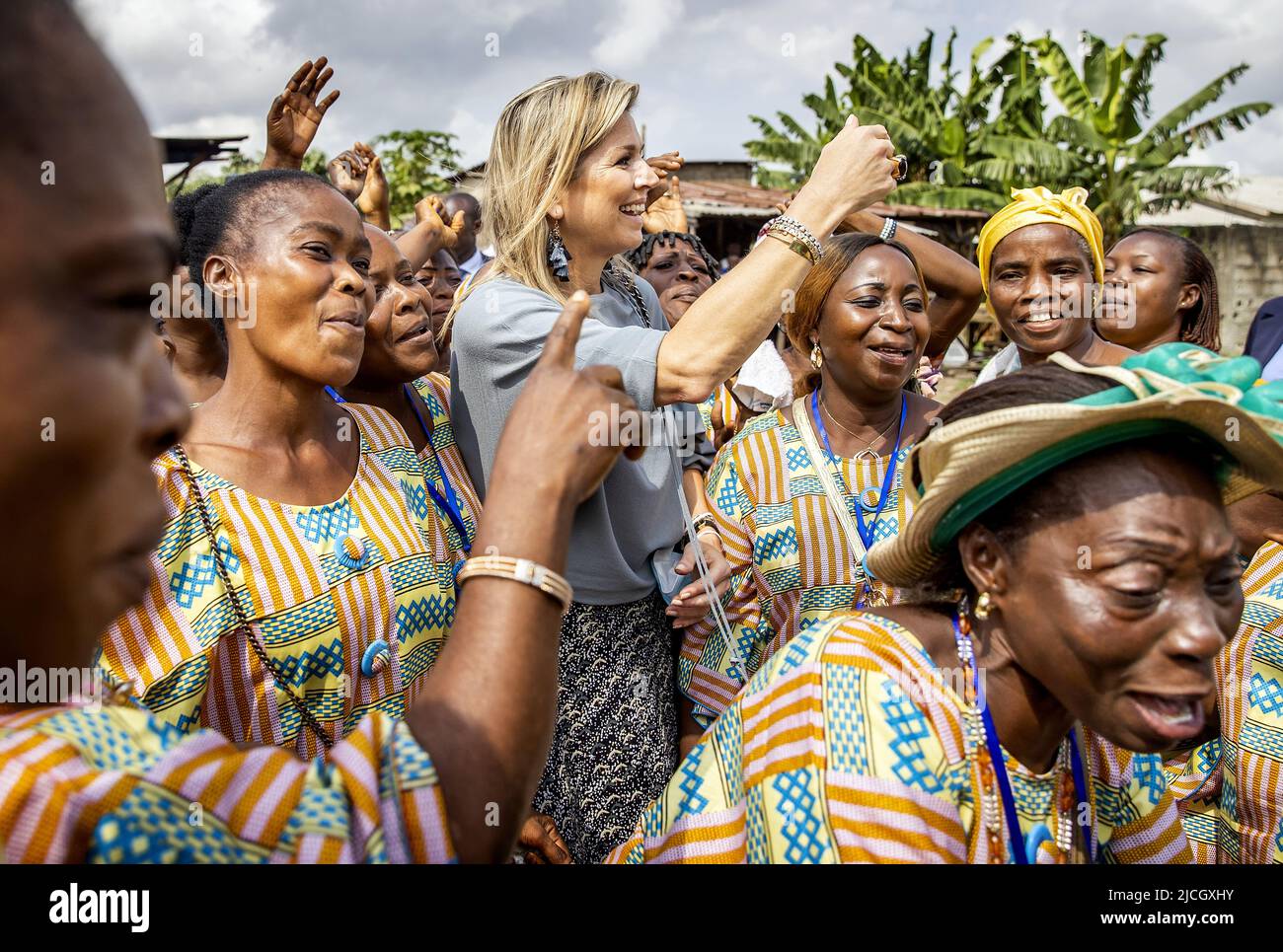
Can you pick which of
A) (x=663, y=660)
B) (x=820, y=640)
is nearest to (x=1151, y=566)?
(x=820, y=640)

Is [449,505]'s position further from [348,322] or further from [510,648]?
[510,648]

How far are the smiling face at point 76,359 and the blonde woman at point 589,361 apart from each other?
162cm

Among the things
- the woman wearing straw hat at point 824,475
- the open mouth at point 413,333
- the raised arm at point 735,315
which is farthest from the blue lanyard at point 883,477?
the open mouth at point 413,333

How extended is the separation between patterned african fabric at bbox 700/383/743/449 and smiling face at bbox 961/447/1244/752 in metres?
3.33

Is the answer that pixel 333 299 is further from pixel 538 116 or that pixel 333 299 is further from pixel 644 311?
pixel 644 311

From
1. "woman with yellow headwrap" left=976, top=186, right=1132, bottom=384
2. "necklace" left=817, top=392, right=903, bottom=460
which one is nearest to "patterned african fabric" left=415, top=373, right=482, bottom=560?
"necklace" left=817, top=392, right=903, bottom=460

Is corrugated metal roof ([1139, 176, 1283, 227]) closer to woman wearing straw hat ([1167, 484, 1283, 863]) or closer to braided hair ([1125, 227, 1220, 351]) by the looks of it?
braided hair ([1125, 227, 1220, 351])

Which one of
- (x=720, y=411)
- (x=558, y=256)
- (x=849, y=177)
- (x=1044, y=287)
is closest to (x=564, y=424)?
(x=849, y=177)

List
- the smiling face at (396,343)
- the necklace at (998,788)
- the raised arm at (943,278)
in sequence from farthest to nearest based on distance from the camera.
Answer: the raised arm at (943,278) < the smiling face at (396,343) < the necklace at (998,788)

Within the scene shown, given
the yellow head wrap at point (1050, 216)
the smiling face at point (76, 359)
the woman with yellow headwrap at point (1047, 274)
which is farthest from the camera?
the yellow head wrap at point (1050, 216)

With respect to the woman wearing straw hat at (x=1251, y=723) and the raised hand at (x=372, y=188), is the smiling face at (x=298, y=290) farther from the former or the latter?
the raised hand at (x=372, y=188)

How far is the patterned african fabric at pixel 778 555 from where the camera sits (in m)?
3.20

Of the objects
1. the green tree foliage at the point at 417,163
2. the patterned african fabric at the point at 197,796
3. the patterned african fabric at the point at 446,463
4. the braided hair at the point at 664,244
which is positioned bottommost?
the patterned african fabric at the point at 197,796
